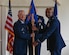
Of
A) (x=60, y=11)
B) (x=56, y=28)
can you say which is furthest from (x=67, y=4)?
(x=56, y=28)

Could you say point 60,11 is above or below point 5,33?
above

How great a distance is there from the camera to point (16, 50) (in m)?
4.00

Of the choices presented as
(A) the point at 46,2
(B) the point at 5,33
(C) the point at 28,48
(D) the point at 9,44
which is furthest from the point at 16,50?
(A) the point at 46,2

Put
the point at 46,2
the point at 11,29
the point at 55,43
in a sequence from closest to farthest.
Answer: the point at 55,43, the point at 11,29, the point at 46,2

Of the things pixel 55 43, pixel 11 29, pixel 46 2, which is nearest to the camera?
pixel 55 43

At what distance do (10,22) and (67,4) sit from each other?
4.72ft

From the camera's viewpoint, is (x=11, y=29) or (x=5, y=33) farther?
(x=5, y=33)

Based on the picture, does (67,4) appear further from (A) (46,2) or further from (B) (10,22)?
(B) (10,22)

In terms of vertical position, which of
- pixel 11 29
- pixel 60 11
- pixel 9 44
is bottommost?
pixel 9 44

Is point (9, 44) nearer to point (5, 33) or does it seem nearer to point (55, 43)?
point (5, 33)

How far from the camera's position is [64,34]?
5176mm

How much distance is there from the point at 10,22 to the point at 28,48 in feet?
2.46

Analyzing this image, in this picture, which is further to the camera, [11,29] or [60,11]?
[60,11]

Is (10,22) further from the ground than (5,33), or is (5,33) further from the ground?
(10,22)
